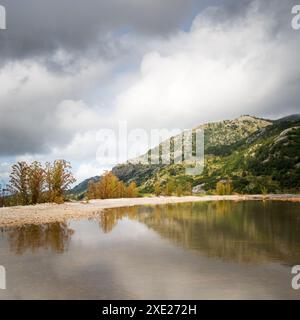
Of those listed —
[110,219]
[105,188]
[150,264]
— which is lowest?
[110,219]

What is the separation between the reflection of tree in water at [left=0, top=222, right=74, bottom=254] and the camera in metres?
21.4

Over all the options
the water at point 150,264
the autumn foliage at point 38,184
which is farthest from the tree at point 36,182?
the water at point 150,264

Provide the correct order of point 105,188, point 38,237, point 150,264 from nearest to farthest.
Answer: point 150,264, point 38,237, point 105,188

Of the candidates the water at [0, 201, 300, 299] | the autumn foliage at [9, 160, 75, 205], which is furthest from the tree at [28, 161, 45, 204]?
the water at [0, 201, 300, 299]

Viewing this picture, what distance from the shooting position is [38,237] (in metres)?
25.1

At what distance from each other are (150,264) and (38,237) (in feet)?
37.3

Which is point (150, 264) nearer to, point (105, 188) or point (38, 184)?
point (38, 184)

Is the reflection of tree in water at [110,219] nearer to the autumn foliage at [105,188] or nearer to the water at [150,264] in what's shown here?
the water at [150,264]

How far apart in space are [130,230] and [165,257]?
11935 millimetres

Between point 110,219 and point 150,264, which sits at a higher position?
point 150,264

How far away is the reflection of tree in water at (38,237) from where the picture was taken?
2141 centimetres

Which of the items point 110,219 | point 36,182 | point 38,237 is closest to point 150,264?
point 38,237

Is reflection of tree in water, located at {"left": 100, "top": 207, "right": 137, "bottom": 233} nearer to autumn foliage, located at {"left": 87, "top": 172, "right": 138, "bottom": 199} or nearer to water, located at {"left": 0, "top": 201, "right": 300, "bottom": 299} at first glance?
water, located at {"left": 0, "top": 201, "right": 300, "bottom": 299}

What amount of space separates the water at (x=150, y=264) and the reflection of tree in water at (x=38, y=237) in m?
0.06
